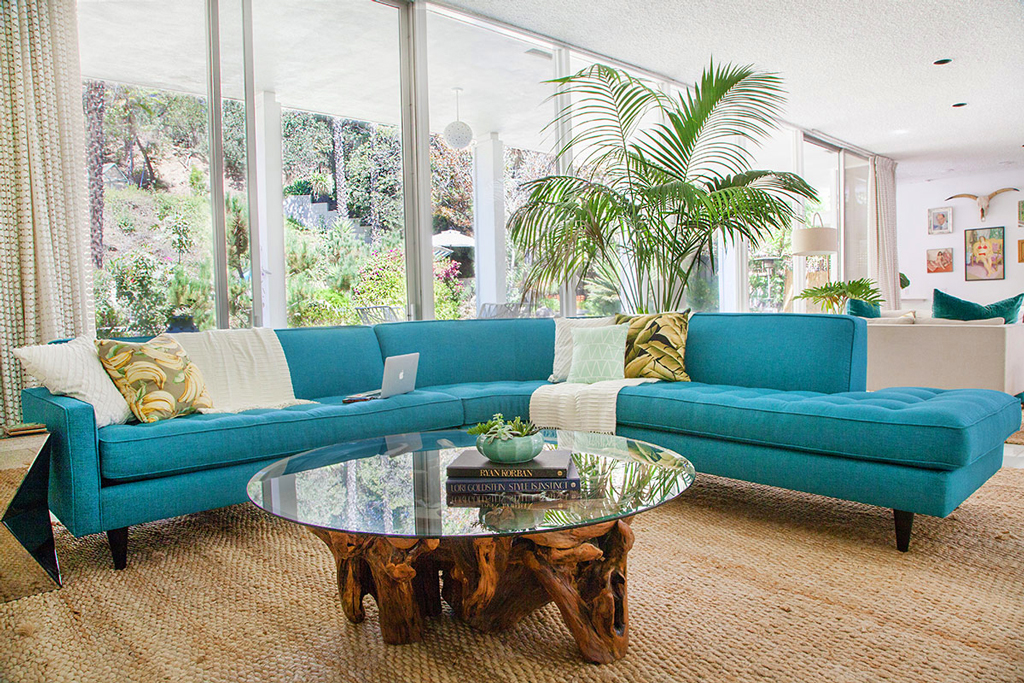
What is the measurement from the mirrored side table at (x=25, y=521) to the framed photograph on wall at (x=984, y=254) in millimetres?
11691

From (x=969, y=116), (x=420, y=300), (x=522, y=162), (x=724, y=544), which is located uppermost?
(x=969, y=116)

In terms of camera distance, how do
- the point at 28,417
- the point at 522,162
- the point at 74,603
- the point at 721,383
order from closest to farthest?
the point at 74,603 < the point at 28,417 < the point at 721,383 < the point at 522,162

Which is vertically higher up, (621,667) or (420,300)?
(420,300)

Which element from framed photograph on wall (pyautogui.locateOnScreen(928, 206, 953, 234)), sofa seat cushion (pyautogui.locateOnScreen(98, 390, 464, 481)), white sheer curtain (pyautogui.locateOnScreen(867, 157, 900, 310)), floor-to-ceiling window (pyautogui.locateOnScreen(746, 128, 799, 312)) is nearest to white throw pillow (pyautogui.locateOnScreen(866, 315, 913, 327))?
floor-to-ceiling window (pyautogui.locateOnScreen(746, 128, 799, 312))

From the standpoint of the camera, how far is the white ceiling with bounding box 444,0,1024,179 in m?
4.49

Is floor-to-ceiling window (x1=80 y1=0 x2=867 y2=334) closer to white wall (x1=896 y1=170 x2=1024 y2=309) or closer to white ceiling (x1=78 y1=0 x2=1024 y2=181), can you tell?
white ceiling (x1=78 y1=0 x2=1024 y2=181)

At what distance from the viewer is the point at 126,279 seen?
3.27m

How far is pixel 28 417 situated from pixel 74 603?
2.92ft

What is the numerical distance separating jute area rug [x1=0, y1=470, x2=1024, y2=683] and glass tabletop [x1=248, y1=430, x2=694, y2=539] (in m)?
0.36

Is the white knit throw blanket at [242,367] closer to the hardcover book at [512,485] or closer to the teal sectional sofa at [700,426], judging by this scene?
the teal sectional sofa at [700,426]

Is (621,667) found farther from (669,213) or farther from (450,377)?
(669,213)

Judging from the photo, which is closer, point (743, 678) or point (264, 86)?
point (743, 678)

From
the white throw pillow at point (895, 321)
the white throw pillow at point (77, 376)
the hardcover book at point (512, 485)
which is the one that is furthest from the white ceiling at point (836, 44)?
the hardcover book at point (512, 485)

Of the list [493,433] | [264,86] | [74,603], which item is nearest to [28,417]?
[74,603]
